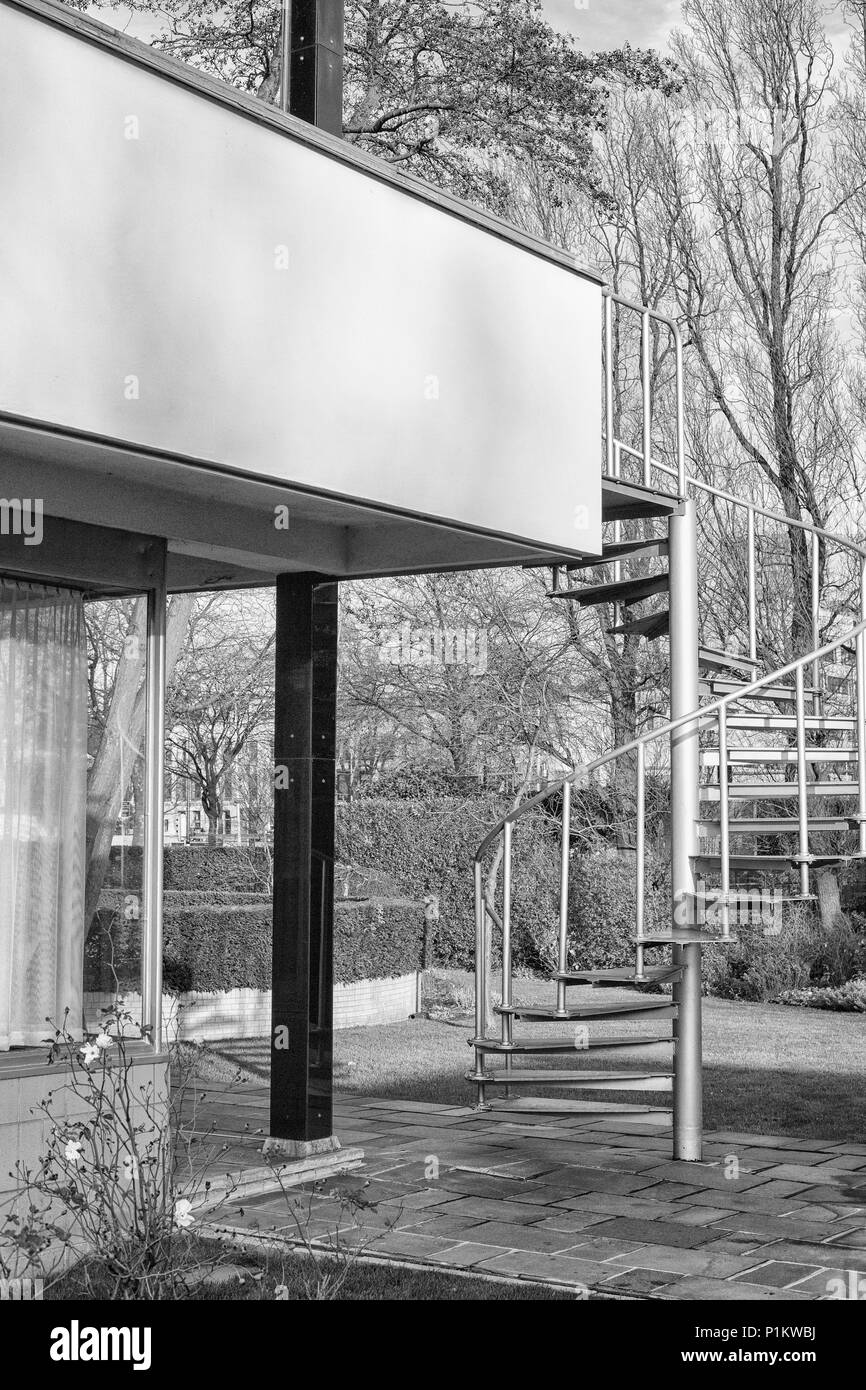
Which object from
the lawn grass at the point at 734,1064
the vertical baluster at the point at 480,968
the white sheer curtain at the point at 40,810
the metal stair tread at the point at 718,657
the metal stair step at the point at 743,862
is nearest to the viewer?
the white sheer curtain at the point at 40,810

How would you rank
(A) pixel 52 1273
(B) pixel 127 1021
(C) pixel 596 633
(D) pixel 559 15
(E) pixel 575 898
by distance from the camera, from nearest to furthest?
(A) pixel 52 1273, (B) pixel 127 1021, (D) pixel 559 15, (E) pixel 575 898, (C) pixel 596 633

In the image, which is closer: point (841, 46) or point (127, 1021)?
point (127, 1021)

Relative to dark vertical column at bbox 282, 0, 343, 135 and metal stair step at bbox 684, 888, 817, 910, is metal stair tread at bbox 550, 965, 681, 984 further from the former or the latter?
dark vertical column at bbox 282, 0, 343, 135

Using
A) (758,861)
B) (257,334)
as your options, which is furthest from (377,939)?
(257,334)

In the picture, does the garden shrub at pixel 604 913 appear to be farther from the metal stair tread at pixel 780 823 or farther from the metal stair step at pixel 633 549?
the metal stair step at pixel 633 549

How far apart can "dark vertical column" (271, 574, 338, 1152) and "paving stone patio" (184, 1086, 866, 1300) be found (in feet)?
1.18

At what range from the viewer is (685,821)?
6.73 meters

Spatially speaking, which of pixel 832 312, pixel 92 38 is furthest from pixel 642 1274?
pixel 832 312

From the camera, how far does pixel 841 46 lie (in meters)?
15.2

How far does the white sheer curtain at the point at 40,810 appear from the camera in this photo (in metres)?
5.11

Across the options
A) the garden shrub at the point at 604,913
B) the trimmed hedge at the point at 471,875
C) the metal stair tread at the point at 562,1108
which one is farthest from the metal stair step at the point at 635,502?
the garden shrub at the point at 604,913

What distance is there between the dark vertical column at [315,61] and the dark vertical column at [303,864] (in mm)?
1914

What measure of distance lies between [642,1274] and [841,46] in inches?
552
